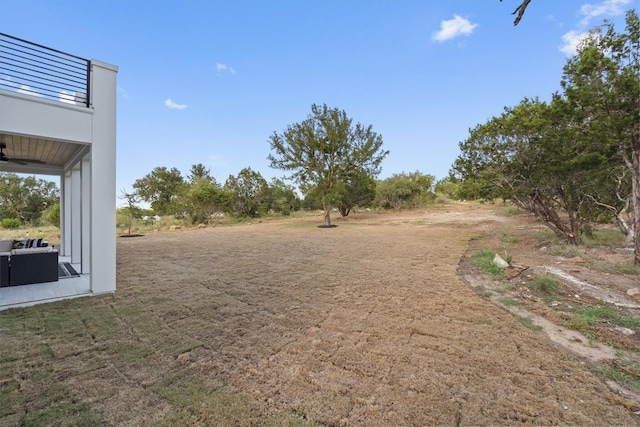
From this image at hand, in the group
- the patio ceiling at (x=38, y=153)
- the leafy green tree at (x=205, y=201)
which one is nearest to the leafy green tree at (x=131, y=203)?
the leafy green tree at (x=205, y=201)

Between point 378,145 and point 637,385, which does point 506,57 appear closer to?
point 378,145

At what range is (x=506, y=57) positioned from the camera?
964cm

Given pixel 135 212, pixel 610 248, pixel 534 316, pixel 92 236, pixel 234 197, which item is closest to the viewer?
pixel 534 316

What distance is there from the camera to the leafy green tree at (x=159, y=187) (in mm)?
23797

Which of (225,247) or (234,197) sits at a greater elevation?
(234,197)

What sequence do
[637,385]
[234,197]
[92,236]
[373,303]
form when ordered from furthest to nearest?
[234,197], [92,236], [373,303], [637,385]

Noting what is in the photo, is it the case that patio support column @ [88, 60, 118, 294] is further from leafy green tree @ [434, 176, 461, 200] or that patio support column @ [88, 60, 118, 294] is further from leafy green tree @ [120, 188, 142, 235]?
leafy green tree @ [434, 176, 461, 200]

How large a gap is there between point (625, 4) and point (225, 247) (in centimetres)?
1130

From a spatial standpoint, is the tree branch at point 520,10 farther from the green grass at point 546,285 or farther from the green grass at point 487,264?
the green grass at point 487,264

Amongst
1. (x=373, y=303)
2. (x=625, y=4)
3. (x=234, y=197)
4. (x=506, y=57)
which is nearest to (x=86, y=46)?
(x=373, y=303)

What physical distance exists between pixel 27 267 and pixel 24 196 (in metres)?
22.9

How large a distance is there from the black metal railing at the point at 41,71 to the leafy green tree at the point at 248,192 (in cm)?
1755

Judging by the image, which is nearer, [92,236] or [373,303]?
[373,303]

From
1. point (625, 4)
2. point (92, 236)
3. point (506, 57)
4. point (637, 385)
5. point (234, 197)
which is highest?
point (506, 57)
